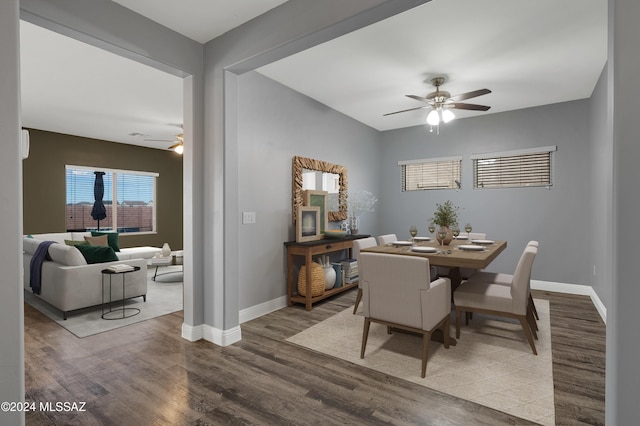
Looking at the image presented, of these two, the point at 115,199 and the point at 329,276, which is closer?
the point at 329,276

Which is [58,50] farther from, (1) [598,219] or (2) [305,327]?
(1) [598,219]

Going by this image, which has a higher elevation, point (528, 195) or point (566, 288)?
point (528, 195)

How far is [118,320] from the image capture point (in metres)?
3.53

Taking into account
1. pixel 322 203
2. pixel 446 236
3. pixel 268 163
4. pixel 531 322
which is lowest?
pixel 531 322

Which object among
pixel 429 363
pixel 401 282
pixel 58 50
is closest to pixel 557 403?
pixel 429 363

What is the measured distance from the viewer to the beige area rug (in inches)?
81.6

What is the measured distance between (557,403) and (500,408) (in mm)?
366

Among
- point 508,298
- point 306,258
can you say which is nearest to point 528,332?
point 508,298

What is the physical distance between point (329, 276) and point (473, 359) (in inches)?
79.5

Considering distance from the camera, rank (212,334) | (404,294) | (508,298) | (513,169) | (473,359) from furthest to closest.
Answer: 1. (513,169)
2. (212,334)
3. (508,298)
4. (473,359)
5. (404,294)

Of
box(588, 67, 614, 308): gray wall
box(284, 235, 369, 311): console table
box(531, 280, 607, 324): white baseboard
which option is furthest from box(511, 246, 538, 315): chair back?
box(531, 280, 607, 324): white baseboard

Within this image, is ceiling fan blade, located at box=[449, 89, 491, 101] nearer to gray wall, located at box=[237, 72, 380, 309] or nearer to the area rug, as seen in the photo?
gray wall, located at box=[237, 72, 380, 309]

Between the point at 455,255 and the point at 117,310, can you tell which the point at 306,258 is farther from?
the point at 117,310

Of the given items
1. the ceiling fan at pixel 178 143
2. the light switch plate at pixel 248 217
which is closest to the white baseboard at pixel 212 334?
the light switch plate at pixel 248 217
